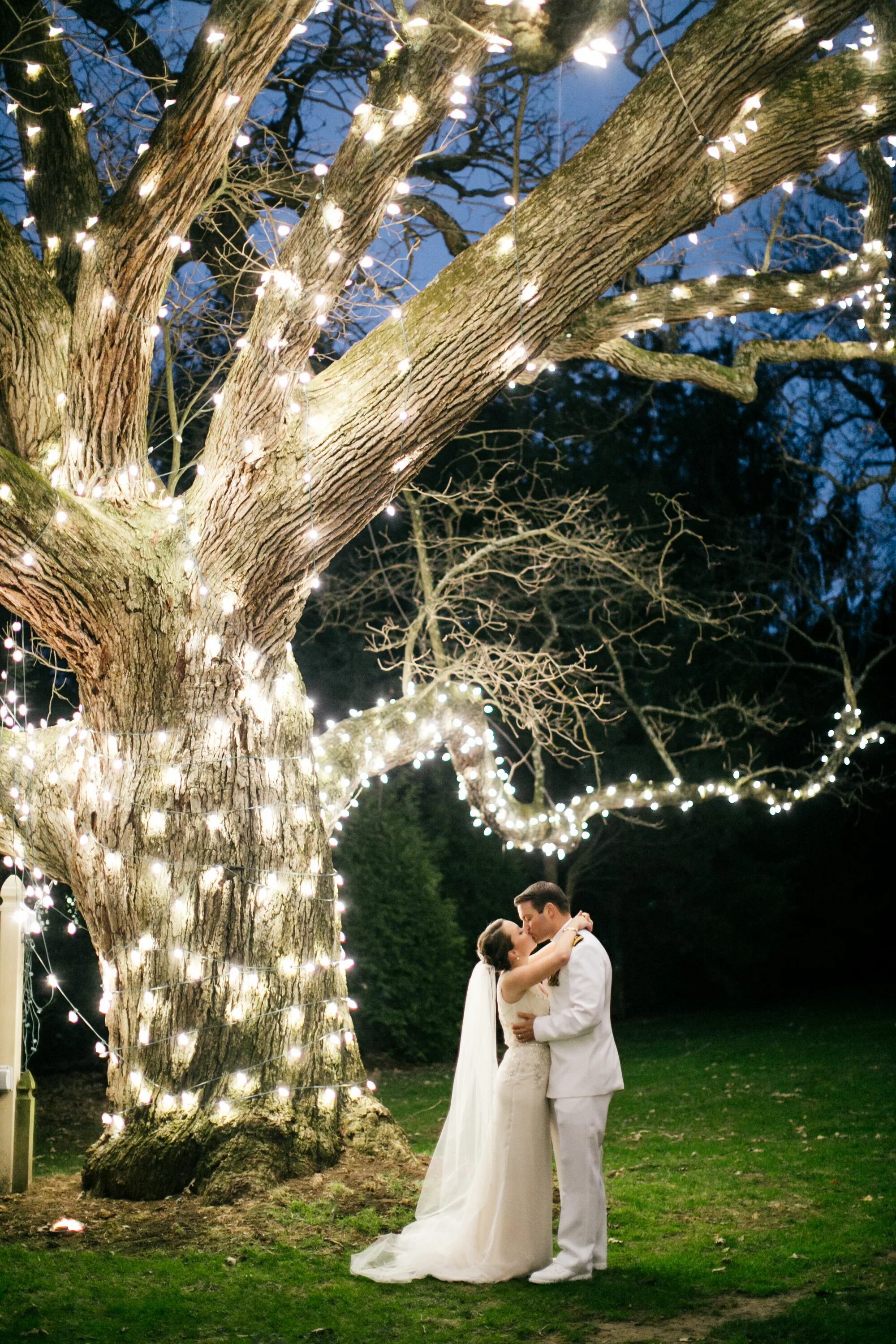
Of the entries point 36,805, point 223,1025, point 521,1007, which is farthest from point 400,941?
point 521,1007

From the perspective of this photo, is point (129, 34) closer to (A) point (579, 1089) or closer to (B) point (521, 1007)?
(B) point (521, 1007)

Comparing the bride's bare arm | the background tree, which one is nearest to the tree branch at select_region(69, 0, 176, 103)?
the bride's bare arm

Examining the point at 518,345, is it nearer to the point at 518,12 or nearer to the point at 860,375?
the point at 518,12

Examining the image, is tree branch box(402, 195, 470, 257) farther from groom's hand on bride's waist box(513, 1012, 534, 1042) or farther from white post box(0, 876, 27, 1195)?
groom's hand on bride's waist box(513, 1012, 534, 1042)

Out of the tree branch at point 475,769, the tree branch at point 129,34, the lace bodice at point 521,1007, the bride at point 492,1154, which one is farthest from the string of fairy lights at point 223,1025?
the tree branch at point 129,34

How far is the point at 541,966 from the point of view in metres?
4.65

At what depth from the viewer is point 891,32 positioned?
5793 mm

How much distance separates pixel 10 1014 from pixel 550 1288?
9.74ft

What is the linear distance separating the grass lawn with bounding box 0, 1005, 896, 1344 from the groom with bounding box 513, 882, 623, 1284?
12 cm

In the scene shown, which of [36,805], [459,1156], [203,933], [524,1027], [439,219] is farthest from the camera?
[439,219]

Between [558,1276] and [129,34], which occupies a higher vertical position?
[129,34]

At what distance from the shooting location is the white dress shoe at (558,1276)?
14.5ft

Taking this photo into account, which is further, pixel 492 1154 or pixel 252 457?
pixel 252 457

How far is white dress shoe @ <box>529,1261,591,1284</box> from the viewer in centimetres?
441
